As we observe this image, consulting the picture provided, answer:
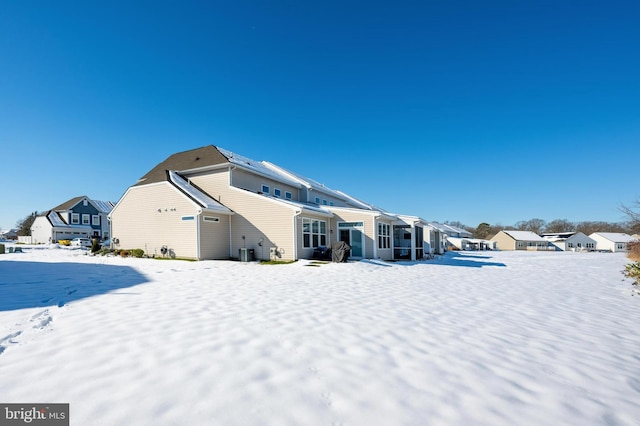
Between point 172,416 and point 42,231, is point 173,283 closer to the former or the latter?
point 172,416

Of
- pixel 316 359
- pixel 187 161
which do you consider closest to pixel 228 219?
pixel 187 161

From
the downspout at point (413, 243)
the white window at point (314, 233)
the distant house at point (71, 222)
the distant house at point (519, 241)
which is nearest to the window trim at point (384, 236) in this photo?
the downspout at point (413, 243)

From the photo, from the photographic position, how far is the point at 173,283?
28.9 ft

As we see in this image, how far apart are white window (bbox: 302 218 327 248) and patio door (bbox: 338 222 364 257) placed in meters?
1.21

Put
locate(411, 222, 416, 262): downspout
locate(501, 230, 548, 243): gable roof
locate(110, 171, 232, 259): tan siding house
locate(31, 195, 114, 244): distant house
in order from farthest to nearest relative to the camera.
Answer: locate(501, 230, 548, 243): gable roof, locate(31, 195, 114, 244): distant house, locate(411, 222, 416, 262): downspout, locate(110, 171, 232, 259): tan siding house

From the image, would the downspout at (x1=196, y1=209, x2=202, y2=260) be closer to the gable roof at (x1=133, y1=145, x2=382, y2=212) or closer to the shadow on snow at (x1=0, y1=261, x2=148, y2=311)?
the gable roof at (x1=133, y1=145, x2=382, y2=212)

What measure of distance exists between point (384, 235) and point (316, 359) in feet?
54.3

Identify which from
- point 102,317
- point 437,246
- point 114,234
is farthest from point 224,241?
Answer: point 437,246

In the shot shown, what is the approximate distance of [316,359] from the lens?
3541 mm

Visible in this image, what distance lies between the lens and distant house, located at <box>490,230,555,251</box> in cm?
6215

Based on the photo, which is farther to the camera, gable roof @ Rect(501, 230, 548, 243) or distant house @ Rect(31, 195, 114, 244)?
gable roof @ Rect(501, 230, 548, 243)

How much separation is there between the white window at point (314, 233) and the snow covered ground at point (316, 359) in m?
9.60

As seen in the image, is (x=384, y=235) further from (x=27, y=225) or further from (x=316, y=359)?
(x=27, y=225)

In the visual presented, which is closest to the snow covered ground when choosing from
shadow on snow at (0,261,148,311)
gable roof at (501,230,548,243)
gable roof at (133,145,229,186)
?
shadow on snow at (0,261,148,311)
